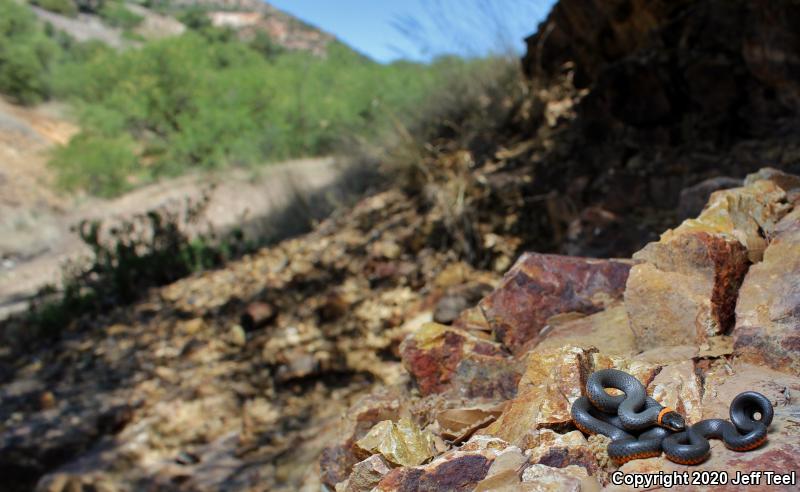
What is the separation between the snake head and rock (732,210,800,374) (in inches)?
15.1

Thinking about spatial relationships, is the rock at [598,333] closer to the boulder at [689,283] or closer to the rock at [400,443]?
the boulder at [689,283]

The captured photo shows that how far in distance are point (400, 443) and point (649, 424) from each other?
2.13 feet

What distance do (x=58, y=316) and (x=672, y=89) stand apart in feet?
18.5

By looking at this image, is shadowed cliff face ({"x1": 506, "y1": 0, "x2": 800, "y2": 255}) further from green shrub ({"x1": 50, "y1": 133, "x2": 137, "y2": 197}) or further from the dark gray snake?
green shrub ({"x1": 50, "y1": 133, "x2": 137, "y2": 197})

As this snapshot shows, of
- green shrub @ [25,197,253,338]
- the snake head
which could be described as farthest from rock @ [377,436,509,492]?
green shrub @ [25,197,253,338]

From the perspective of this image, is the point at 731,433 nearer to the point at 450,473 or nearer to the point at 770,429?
the point at 770,429

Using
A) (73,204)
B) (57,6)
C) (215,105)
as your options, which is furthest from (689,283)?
(57,6)

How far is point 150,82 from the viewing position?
20.2m

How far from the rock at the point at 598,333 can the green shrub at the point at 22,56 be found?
28.4 metres

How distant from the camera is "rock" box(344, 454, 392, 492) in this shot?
1683 millimetres

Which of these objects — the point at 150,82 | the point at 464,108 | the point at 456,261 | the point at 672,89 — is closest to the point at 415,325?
the point at 456,261

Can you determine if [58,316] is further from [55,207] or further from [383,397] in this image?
[55,207]

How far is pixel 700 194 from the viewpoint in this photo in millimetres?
2846

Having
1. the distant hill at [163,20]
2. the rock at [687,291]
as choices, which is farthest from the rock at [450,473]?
the distant hill at [163,20]
